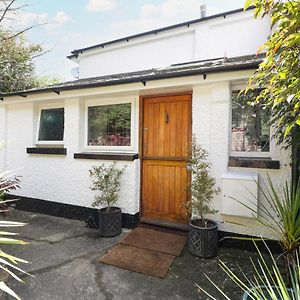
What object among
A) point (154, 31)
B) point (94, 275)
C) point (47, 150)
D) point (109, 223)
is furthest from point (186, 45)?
point (94, 275)

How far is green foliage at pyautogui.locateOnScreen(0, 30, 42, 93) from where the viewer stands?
12.9m

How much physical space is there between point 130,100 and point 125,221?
2796mm

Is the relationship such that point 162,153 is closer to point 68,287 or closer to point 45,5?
point 68,287

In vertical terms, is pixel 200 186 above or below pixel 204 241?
above

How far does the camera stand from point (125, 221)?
17.0ft

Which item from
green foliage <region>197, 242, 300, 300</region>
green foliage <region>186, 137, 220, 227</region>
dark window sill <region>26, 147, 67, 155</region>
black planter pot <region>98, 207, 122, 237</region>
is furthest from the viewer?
dark window sill <region>26, 147, 67, 155</region>

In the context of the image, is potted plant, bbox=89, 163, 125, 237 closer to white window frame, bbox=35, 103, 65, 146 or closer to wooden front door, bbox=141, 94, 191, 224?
wooden front door, bbox=141, 94, 191, 224

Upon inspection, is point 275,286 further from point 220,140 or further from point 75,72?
point 75,72

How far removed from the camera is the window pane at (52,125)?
638 centimetres

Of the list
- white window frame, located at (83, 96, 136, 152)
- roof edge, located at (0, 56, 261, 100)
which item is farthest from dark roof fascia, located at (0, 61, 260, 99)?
white window frame, located at (83, 96, 136, 152)

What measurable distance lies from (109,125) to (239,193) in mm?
3413

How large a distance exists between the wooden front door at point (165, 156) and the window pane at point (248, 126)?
92 cm

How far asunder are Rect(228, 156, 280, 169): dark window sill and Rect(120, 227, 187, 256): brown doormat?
5.76 ft

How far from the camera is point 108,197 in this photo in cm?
496
